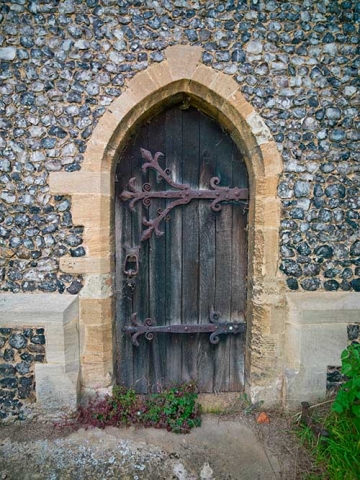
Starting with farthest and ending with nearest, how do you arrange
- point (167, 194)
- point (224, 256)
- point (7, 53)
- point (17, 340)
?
1. point (224, 256)
2. point (167, 194)
3. point (17, 340)
4. point (7, 53)

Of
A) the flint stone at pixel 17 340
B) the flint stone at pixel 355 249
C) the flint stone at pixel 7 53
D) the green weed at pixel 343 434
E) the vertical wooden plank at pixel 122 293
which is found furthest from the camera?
the vertical wooden plank at pixel 122 293

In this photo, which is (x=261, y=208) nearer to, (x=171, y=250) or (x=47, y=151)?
(x=171, y=250)

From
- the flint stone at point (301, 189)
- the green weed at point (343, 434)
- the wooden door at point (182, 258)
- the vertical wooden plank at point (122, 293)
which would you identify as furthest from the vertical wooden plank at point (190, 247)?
the green weed at point (343, 434)

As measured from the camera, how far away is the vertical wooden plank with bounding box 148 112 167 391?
9.96 ft

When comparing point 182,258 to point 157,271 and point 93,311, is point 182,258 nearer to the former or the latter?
point 157,271

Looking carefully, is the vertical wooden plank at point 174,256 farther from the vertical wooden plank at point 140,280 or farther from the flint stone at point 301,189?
the flint stone at point 301,189

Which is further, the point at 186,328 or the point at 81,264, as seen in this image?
the point at 186,328

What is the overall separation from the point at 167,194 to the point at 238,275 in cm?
99

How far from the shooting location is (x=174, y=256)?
3117 millimetres

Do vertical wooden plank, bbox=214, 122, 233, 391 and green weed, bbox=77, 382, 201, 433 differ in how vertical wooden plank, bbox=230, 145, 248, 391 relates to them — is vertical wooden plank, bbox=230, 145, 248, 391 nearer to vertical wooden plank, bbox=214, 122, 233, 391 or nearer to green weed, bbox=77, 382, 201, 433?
vertical wooden plank, bbox=214, 122, 233, 391

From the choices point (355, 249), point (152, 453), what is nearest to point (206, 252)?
point (355, 249)

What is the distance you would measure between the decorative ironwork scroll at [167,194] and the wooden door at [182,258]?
0.08 feet

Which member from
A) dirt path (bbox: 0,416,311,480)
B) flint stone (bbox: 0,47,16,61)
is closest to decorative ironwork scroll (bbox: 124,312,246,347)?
dirt path (bbox: 0,416,311,480)

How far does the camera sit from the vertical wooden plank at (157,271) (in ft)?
9.96
